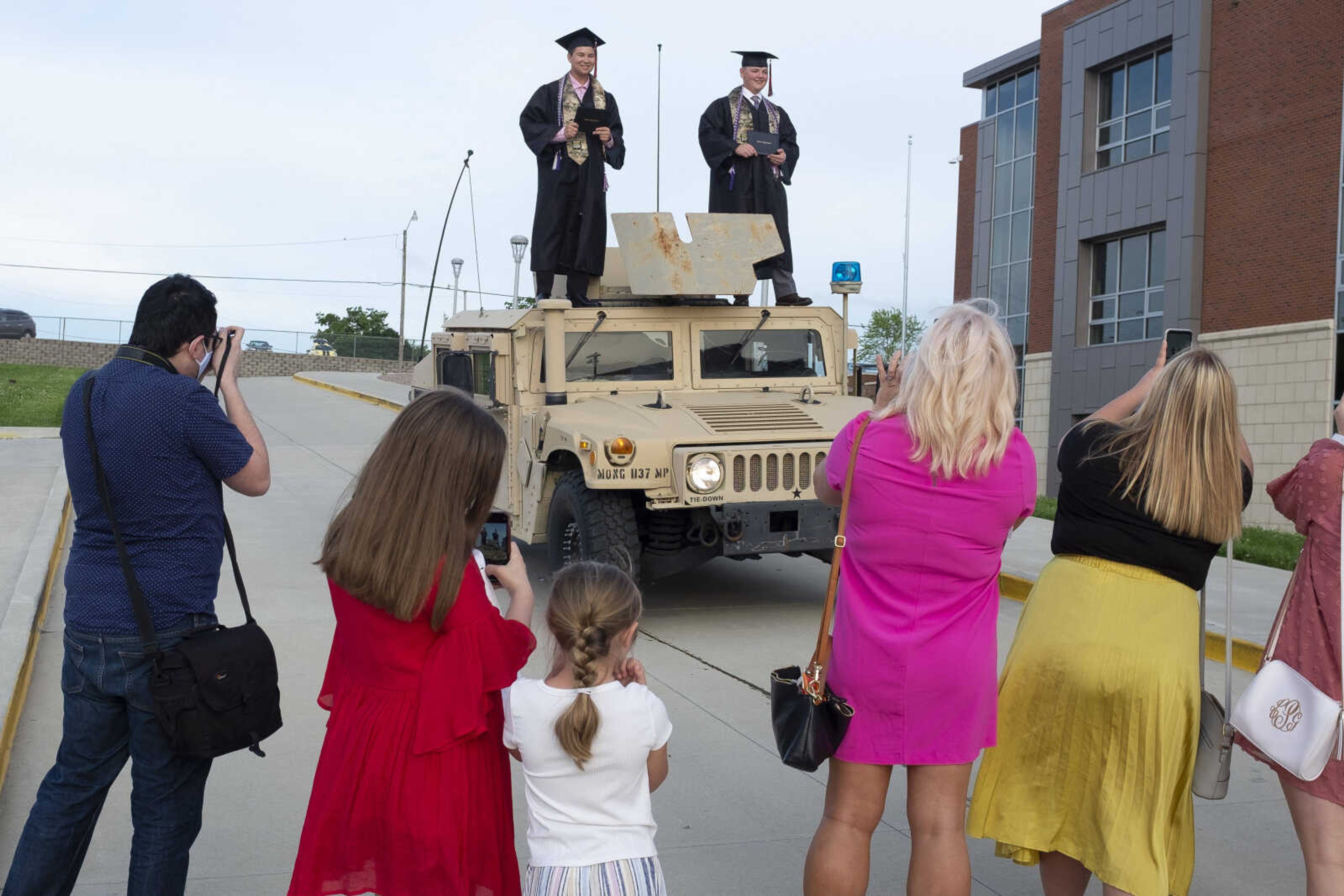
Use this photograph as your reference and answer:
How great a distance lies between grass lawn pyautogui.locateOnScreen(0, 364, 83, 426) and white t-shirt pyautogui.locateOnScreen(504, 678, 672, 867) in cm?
1435

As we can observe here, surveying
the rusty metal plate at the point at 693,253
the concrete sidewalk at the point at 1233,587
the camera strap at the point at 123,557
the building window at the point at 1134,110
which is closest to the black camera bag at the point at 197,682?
the camera strap at the point at 123,557

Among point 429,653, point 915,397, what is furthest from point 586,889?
point 915,397

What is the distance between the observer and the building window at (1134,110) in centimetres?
2319

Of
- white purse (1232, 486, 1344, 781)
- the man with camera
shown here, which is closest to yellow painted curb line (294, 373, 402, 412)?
the man with camera

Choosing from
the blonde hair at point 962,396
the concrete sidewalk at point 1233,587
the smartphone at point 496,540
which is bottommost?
the concrete sidewalk at point 1233,587

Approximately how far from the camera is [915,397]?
2.81 metres

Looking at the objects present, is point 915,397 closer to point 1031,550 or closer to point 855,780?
point 855,780

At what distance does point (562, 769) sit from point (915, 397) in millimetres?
1091

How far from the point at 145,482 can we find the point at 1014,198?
1151 inches

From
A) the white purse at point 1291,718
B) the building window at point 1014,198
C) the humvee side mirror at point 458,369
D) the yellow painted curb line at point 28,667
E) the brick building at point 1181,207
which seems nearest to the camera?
the white purse at point 1291,718

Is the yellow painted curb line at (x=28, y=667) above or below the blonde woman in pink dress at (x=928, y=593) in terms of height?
below

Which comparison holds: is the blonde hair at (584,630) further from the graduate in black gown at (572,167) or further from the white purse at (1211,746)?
the graduate in black gown at (572,167)

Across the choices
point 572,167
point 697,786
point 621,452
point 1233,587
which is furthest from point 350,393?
point 697,786

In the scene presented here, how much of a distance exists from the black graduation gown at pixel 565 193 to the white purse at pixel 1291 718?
6.44 meters
